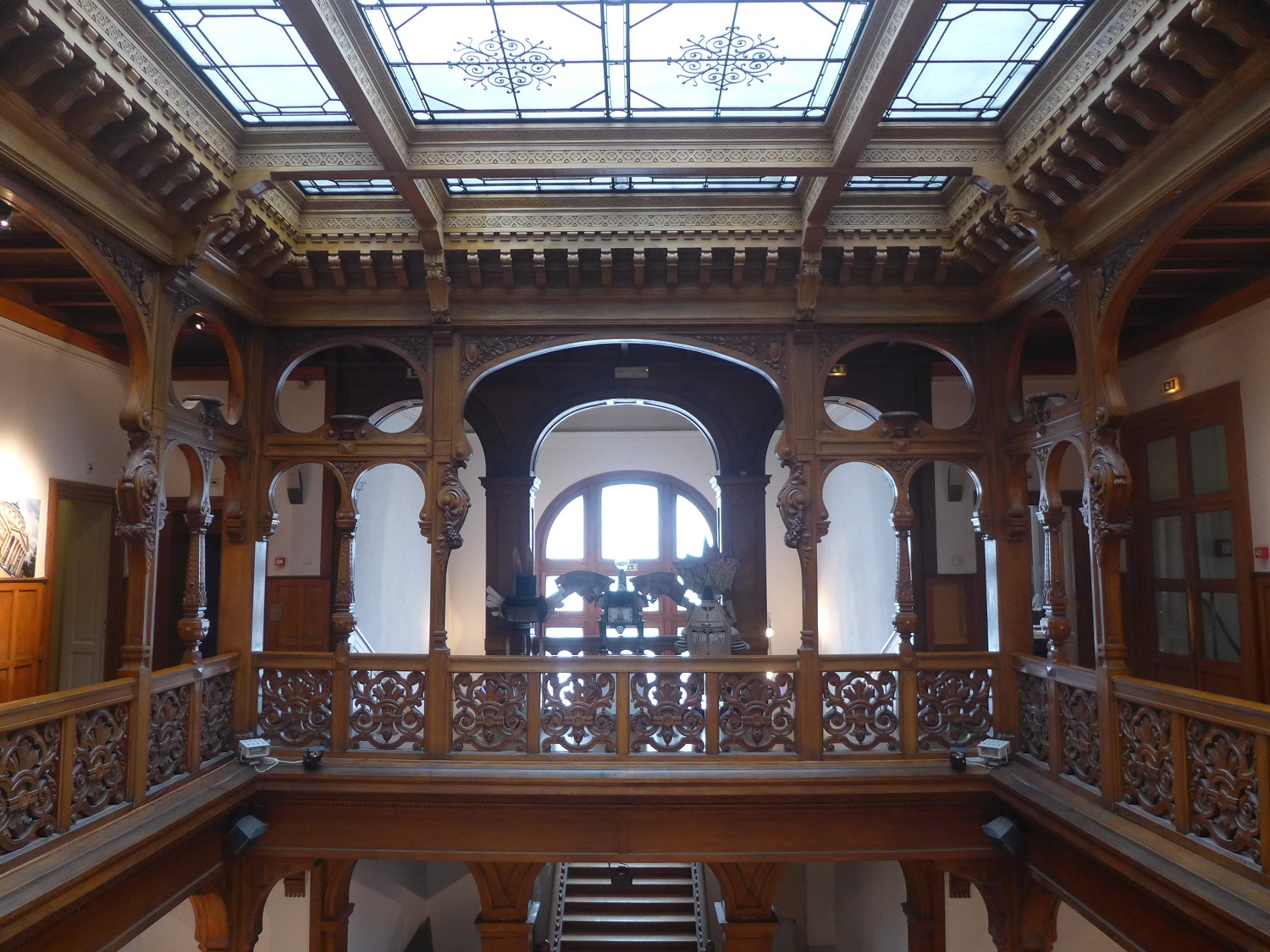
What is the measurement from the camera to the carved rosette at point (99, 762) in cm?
399

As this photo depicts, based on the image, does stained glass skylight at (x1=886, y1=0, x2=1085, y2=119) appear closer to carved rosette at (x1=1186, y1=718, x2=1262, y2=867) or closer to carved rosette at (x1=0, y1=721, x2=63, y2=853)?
carved rosette at (x1=1186, y1=718, x2=1262, y2=867)

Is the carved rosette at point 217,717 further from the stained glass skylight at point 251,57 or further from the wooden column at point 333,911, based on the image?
the stained glass skylight at point 251,57

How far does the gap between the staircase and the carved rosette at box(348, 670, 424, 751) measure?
5.28 m

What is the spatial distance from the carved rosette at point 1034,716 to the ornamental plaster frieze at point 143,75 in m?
5.34

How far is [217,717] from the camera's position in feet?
17.5

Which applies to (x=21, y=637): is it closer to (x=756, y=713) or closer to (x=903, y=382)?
(x=756, y=713)

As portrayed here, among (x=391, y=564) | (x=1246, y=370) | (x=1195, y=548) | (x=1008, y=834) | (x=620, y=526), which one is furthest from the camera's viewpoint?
(x=620, y=526)

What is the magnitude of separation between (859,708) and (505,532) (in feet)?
11.3

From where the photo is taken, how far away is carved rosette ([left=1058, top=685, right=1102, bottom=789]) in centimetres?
445

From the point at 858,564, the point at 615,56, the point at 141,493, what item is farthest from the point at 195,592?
the point at 858,564

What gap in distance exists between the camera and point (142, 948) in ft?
23.8

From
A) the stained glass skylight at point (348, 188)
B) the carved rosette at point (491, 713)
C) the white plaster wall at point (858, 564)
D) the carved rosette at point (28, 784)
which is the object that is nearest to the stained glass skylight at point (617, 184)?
the stained glass skylight at point (348, 188)

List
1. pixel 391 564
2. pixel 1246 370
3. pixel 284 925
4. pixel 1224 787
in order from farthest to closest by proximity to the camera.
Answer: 1. pixel 391 564
2. pixel 284 925
3. pixel 1246 370
4. pixel 1224 787

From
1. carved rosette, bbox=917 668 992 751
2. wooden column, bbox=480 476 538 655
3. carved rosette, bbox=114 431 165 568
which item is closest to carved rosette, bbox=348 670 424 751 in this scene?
carved rosette, bbox=114 431 165 568
